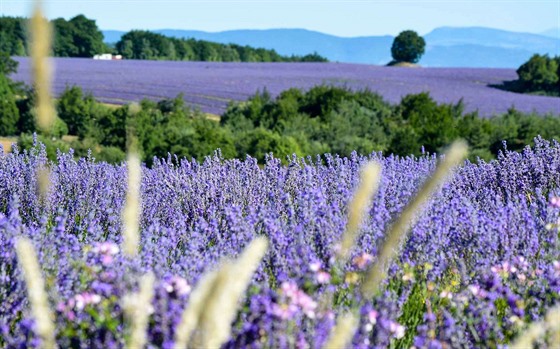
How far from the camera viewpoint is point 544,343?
2.12 meters

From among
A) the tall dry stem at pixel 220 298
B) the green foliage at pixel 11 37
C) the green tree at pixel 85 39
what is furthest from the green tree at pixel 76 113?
the green tree at pixel 85 39

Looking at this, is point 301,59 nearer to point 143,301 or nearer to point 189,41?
point 189,41

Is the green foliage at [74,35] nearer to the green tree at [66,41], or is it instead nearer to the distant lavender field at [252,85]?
the green tree at [66,41]

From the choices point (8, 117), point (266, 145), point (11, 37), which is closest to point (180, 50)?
point (11, 37)

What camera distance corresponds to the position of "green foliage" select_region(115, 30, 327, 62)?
2137 inches

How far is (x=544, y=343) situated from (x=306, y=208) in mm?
1231

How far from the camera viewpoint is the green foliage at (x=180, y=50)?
54281 millimetres

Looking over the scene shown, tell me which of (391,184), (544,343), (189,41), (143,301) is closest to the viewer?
(143,301)

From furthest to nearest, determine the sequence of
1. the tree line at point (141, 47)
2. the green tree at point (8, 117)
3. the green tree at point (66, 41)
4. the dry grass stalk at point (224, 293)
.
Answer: the tree line at point (141, 47) → the green tree at point (66, 41) → the green tree at point (8, 117) → the dry grass stalk at point (224, 293)

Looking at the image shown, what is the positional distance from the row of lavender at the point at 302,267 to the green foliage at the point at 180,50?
5048cm

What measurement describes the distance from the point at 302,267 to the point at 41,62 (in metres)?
1.49

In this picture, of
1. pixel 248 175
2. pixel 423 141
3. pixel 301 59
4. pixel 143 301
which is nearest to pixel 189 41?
pixel 301 59

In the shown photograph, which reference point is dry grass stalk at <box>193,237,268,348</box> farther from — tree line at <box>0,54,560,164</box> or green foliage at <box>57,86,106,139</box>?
green foliage at <box>57,86,106,139</box>

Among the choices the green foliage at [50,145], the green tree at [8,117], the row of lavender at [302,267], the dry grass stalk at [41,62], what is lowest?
the green tree at [8,117]
